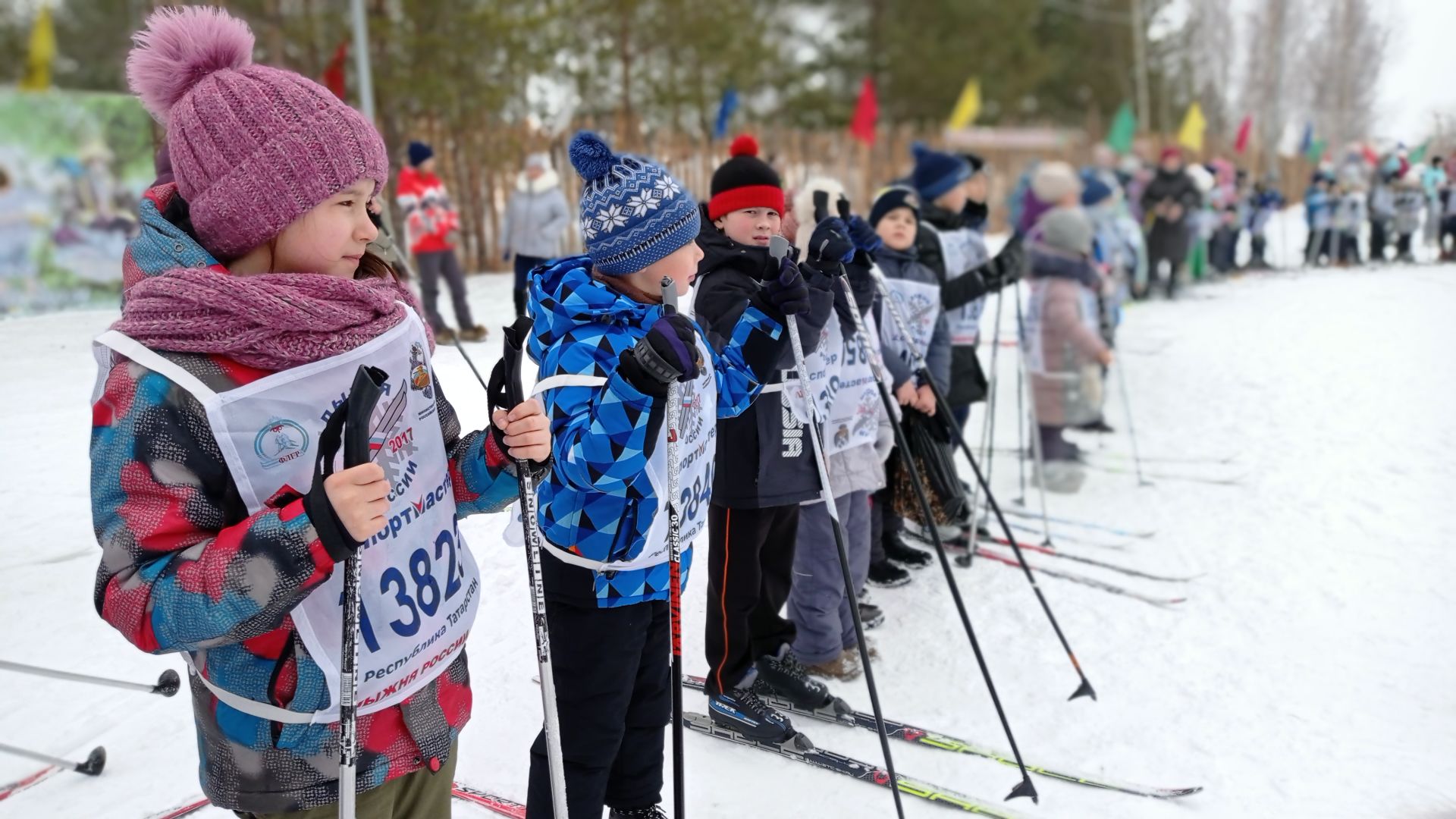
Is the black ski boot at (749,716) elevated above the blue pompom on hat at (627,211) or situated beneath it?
situated beneath

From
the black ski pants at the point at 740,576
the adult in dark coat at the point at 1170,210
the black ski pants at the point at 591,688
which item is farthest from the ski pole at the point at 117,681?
the adult in dark coat at the point at 1170,210

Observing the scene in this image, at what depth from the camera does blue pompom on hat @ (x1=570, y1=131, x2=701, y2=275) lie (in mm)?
2268

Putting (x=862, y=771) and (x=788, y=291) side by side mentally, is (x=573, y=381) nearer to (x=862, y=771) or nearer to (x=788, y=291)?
(x=788, y=291)

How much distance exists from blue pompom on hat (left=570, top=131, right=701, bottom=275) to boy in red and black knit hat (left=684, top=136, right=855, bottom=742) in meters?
0.67

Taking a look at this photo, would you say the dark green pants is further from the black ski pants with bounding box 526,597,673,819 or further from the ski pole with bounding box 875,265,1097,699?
the ski pole with bounding box 875,265,1097,699

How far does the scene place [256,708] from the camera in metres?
1.44

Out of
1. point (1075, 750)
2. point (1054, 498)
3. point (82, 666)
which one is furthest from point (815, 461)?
point (1054, 498)

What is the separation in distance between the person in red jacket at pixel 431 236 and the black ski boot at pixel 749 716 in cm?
527

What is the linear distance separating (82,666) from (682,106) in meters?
15.4

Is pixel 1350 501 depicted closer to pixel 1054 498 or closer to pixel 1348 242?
pixel 1054 498

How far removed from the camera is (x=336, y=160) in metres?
1.45

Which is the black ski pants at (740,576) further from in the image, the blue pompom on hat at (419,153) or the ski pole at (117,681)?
the blue pompom on hat at (419,153)

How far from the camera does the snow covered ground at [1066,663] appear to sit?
3.08m

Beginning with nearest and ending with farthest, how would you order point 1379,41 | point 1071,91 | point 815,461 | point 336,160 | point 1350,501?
point 336,160, point 815,461, point 1350,501, point 1379,41, point 1071,91
